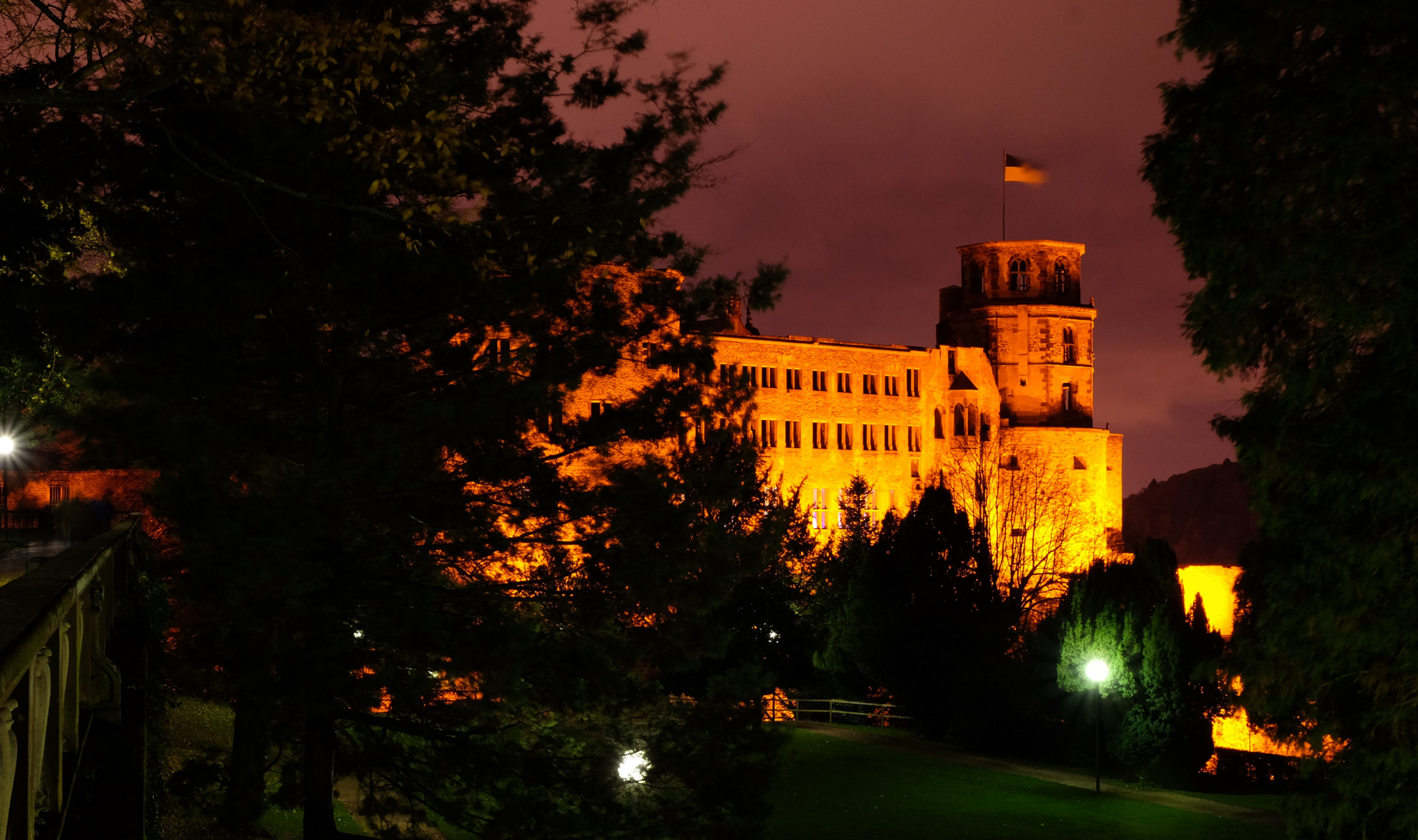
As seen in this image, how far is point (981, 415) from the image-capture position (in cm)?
8250

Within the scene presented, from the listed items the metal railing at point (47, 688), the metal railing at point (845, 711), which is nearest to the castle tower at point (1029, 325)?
the metal railing at point (845, 711)

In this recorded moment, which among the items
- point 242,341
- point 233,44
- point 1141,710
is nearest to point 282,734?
point 242,341

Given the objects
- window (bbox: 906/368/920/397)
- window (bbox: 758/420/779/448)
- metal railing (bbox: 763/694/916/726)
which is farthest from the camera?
window (bbox: 906/368/920/397)

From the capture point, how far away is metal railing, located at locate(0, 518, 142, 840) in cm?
310

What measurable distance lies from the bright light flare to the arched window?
7695 cm

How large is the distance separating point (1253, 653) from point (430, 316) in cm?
1015

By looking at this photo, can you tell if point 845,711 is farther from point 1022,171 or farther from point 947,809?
point 1022,171

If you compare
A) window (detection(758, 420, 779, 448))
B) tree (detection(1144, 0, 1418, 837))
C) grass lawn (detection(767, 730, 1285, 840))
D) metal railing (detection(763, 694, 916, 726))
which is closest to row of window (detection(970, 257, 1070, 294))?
window (detection(758, 420, 779, 448))

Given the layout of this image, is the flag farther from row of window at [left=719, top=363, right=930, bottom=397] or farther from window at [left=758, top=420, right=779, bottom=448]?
window at [left=758, top=420, right=779, bottom=448]

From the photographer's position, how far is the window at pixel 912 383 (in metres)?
80.1

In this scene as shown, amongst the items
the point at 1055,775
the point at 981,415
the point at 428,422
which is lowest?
the point at 1055,775

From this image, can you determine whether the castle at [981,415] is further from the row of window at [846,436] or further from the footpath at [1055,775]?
the footpath at [1055,775]

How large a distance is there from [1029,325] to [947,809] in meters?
60.4

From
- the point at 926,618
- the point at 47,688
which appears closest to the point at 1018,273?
the point at 926,618
